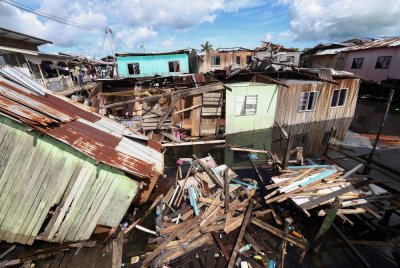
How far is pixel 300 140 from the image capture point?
18.0 m

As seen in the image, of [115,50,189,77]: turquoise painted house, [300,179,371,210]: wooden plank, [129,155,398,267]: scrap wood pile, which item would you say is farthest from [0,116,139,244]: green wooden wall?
[115,50,189,77]: turquoise painted house

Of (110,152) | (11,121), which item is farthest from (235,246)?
(11,121)

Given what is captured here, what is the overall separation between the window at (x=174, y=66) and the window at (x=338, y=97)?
2145cm

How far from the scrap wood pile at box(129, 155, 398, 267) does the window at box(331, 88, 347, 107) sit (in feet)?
46.4

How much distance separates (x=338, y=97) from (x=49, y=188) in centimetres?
2499

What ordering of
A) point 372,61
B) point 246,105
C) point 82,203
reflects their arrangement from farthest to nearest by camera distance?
Result: point 372,61 < point 246,105 < point 82,203

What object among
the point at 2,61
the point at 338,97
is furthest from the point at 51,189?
the point at 338,97

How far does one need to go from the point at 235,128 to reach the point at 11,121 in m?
15.1

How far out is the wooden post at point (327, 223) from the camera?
6.40m

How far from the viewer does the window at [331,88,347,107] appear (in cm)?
2079

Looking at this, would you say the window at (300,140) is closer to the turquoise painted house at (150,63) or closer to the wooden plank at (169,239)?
the wooden plank at (169,239)

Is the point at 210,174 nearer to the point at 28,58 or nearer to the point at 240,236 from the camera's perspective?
the point at 240,236

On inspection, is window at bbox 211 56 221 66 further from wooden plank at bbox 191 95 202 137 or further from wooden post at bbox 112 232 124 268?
wooden post at bbox 112 232 124 268

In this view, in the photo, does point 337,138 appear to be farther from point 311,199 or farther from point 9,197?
point 9,197
